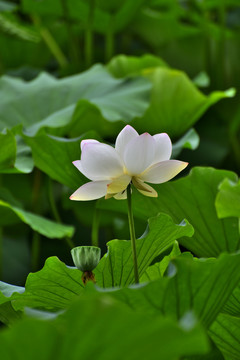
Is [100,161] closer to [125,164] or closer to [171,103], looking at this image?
[125,164]

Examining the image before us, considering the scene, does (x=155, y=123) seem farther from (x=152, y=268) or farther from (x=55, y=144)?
(x=152, y=268)

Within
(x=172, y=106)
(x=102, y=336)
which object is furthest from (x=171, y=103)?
(x=102, y=336)

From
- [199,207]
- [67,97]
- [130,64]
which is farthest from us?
[130,64]

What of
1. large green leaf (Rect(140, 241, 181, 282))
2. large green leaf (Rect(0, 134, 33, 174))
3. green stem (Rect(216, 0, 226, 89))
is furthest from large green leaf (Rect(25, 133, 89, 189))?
green stem (Rect(216, 0, 226, 89))

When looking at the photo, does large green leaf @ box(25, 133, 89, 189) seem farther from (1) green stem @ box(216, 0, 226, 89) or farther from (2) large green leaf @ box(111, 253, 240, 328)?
(1) green stem @ box(216, 0, 226, 89)

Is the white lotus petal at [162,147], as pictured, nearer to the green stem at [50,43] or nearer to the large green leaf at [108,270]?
the large green leaf at [108,270]

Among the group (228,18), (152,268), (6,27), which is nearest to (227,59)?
(228,18)

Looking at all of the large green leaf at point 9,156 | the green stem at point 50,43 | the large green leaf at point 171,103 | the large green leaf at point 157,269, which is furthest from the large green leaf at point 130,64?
the large green leaf at point 157,269
